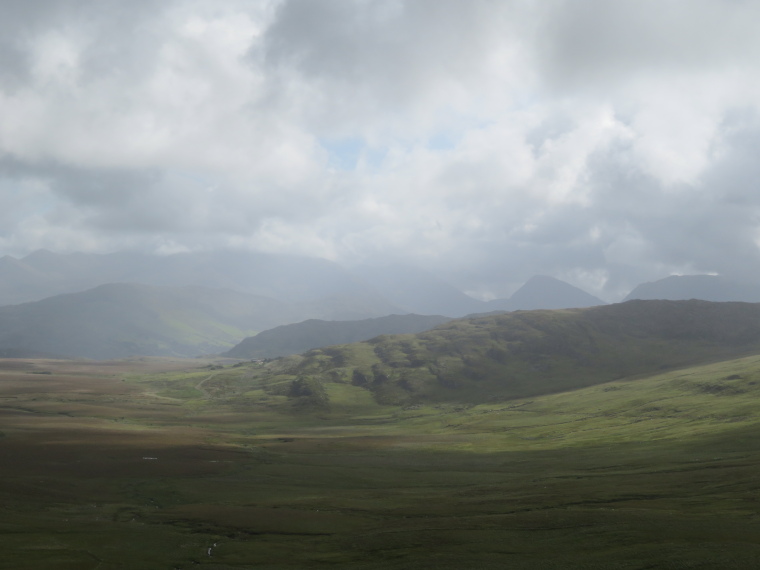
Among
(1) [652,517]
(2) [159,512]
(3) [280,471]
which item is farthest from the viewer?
(3) [280,471]

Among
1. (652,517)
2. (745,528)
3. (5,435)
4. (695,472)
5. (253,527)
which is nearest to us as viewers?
(745,528)

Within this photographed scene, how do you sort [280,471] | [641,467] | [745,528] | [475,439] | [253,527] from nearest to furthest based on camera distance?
[745,528], [253,527], [641,467], [280,471], [475,439]

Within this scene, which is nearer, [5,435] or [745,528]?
[745,528]

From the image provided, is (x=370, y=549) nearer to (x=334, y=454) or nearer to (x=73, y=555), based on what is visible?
(x=73, y=555)

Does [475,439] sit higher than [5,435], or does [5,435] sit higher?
[5,435]

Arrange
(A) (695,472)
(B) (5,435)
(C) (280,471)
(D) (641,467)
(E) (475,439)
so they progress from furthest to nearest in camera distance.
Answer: (E) (475,439) < (B) (5,435) < (C) (280,471) < (D) (641,467) < (A) (695,472)

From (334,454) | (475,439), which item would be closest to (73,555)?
(334,454)

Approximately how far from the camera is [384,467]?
13412cm

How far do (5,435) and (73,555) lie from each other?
9597 cm

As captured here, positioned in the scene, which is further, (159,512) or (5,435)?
(5,435)

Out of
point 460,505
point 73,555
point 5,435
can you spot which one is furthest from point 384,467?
point 5,435

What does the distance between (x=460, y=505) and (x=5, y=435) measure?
115783mm

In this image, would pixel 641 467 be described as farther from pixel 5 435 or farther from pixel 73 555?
pixel 5 435

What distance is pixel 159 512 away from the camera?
89.6m
